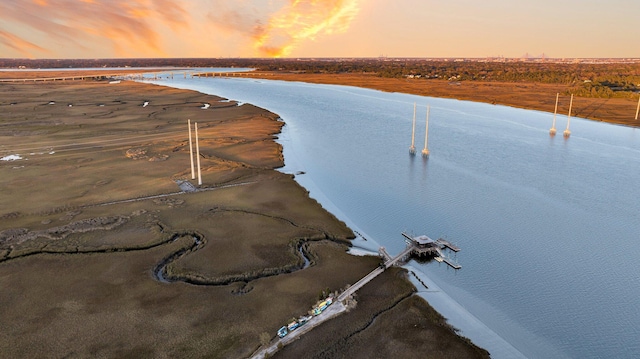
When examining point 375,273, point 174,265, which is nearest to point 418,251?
point 375,273

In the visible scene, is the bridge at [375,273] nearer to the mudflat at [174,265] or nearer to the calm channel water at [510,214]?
the mudflat at [174,265]

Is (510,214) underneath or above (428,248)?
underneath

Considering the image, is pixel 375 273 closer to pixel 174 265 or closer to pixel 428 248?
pixel 428 248

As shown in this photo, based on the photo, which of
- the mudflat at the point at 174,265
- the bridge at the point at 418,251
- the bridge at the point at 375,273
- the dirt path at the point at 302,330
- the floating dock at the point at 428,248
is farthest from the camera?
the floating dock at the point at 428,248

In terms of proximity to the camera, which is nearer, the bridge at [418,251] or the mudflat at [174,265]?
the mudflat at [174,265]

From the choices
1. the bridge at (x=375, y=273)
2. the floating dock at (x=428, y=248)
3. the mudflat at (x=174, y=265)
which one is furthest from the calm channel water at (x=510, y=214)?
the mudflat at (x=174, y=265)

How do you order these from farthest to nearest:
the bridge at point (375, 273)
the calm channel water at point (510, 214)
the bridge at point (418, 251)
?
the bridge at point (418, 251) → the calm channel water at point (510, 214) → the bridge at point (375, 273)

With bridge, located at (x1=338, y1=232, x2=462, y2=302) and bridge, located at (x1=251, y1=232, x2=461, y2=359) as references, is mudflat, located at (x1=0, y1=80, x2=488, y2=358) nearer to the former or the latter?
bridge, located at (x1=251, y1=232, x2=461, y2=359)

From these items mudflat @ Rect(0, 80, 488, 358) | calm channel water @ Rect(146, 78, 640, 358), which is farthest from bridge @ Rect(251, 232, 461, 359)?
calm channel water @ Rect(146, 78, 640, 358)
